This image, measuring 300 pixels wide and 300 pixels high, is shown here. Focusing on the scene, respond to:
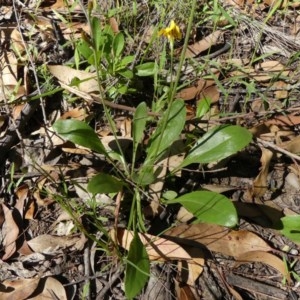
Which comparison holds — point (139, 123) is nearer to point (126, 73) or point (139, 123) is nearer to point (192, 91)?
point (126, 73)

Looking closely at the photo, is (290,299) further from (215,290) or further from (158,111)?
(158,111)

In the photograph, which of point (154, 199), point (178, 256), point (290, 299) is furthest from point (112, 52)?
point (290, 299)

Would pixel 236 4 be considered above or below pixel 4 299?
above

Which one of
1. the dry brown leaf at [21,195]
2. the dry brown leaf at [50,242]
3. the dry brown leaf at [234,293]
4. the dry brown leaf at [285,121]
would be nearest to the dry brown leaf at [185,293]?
the dry brown leaf at [234,293]

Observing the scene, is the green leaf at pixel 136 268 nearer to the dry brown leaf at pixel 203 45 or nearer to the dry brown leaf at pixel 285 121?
the dry brown leaf at pixel 285 121

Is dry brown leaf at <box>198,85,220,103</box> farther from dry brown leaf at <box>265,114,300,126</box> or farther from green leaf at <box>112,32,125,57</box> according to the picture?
green leaf at <box>112,32,125,57</box>
